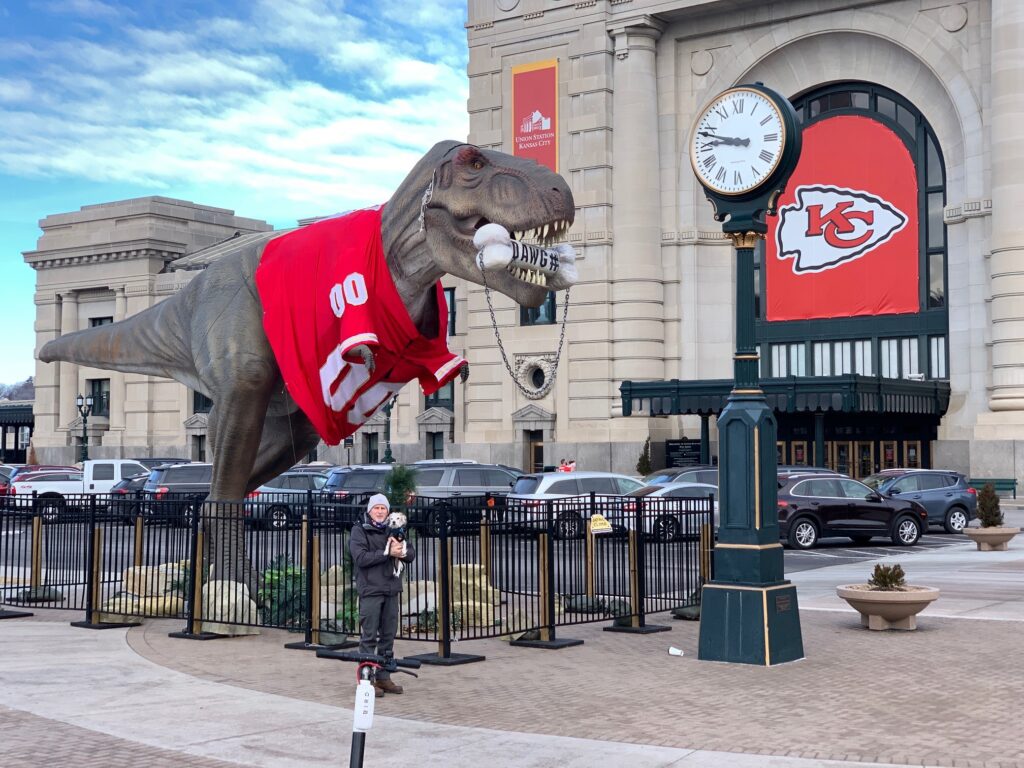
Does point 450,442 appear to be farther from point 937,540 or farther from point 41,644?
point 41,644

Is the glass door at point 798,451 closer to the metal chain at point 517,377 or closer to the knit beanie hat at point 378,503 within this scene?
the metal chain at point 517,377

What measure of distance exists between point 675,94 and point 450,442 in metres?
18.7

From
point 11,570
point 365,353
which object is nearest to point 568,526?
point 365,353

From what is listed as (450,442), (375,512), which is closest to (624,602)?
(375,512)

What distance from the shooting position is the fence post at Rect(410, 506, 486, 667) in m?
11.8

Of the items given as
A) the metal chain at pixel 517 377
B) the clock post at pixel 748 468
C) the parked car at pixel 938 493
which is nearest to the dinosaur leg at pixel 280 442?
the clock post at pixel 748 468

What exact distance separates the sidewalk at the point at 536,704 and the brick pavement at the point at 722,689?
0.09 ft

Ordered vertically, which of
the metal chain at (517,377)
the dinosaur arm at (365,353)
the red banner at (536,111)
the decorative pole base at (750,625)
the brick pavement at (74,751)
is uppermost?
the red banner at (536,111)

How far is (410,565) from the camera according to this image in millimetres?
14828

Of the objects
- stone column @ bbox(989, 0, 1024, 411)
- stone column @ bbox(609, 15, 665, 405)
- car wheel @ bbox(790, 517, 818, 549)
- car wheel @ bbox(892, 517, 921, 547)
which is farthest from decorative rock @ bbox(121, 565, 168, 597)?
stone column @ bbox(609, 15, 665, 405)

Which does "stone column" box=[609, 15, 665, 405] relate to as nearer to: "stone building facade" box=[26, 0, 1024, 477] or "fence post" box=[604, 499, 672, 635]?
"stone building facade" box=[26, 0, 1024, 477]

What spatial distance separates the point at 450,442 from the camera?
58.1 metres

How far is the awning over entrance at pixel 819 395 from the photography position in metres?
42.9

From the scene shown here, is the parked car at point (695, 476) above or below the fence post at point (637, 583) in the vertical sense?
above
